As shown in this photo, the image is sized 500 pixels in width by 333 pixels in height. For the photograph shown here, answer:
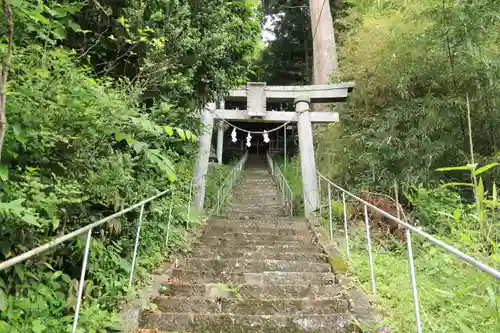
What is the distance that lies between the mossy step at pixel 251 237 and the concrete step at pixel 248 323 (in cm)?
231

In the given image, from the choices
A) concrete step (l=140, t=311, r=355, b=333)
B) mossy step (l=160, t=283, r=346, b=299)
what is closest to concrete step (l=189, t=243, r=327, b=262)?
mossy step (l=160, t=283, r=346, b=299)

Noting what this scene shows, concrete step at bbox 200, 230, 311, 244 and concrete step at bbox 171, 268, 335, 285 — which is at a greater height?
concrete step at bbox 200, 230, 311, 244

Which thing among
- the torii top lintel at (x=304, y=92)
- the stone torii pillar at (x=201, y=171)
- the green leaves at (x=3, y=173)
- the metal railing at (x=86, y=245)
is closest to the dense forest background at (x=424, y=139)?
the torii top lintel at (x=304, y=92)

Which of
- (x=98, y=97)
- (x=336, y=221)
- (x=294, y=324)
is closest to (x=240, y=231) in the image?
(x=336, y=221)

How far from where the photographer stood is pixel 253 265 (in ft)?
13.3

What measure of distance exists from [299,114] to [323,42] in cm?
421

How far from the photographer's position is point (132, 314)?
2754 mm

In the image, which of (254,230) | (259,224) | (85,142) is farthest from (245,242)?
(85,142)

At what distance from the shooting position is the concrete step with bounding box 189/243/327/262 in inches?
175

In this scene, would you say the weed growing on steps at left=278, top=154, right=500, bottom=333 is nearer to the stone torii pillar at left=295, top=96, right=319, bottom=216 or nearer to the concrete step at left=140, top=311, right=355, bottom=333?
the concrete step at left=140, top=311, right=355, bottom=333

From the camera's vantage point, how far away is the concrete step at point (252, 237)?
17.1 ft

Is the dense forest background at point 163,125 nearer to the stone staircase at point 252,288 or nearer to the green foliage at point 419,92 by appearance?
the green foliage at point 419,92

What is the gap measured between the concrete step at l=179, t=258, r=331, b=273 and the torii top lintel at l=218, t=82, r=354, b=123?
440 cm

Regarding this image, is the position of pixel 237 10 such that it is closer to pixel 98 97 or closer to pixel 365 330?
pixel 98 97
